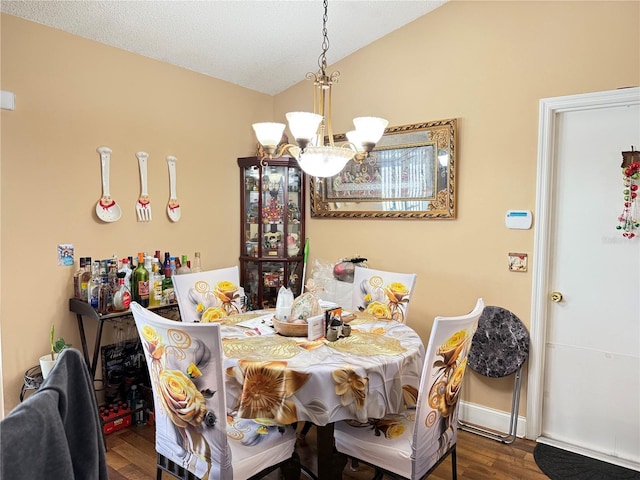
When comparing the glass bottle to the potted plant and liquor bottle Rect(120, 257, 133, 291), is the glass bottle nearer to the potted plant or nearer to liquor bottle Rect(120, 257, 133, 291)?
liquor bottle Rect(120, 257, 133, 291)

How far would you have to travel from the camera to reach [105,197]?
2834 millimetres

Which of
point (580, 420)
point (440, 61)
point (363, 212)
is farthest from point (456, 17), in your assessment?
point (580, 420)

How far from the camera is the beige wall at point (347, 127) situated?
2.46m

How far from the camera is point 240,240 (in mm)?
3848

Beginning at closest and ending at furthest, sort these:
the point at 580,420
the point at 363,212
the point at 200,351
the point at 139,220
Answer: the point at 200,351 < the point at 580,420 < the point at 139,220 < the point at 363,212

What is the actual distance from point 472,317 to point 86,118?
2565mm

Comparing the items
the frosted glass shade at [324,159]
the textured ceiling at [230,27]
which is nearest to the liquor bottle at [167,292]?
the frosted glass shade at [324,159]

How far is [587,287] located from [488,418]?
1.06 meters

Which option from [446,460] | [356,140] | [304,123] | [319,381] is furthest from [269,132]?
[446,460]

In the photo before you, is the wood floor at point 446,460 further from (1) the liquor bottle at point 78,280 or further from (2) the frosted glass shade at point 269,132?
(2) the frosted glass shade at point 269,132

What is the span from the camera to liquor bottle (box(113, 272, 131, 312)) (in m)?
2.67

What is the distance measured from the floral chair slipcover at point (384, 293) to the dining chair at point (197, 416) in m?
1.15

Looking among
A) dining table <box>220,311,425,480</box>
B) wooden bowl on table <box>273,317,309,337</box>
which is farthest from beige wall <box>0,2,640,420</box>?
wooden bowl on table <box>273,317,309,337</box>

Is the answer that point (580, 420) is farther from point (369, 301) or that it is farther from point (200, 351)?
point (200, 351)
